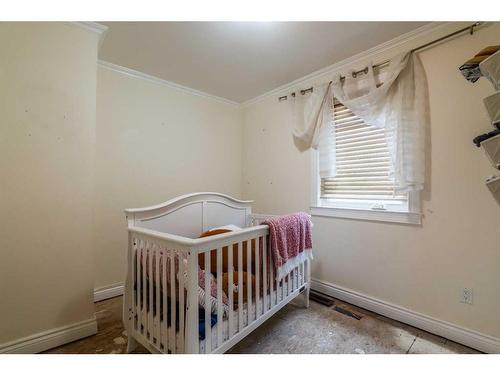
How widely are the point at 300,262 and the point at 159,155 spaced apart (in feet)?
5.78

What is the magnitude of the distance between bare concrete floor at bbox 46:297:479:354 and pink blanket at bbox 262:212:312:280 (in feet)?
1.37

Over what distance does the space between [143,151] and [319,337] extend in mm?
2213

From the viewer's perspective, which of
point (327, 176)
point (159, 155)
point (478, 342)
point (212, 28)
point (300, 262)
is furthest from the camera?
point (159, 155)

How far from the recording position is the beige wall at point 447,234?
1406mm

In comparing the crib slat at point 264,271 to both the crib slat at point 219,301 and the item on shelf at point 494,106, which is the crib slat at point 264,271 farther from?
the item on shelf at point 494,106

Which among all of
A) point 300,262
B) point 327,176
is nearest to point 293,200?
point 327,176

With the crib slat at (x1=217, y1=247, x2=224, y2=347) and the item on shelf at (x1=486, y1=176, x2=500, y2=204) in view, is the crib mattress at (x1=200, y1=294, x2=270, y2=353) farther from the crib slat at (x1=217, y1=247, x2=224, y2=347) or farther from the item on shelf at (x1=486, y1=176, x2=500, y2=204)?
the item on shelf at (x1=486, y1=176, x2=500, y2=204)

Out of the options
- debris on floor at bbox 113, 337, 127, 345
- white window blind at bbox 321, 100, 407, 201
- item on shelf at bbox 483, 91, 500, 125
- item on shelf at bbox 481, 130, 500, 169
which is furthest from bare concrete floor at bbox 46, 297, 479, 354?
item on shelf at bbox 483, 91, 500, 125

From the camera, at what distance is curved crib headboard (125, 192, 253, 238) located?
5.00 feet

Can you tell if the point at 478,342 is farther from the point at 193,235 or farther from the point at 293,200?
the point at 193,235

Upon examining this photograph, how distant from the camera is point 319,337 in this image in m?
1.54

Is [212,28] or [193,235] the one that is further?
[193,235]

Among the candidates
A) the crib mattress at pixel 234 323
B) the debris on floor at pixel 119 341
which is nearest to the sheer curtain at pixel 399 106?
the crib mattress at pixel 234 323

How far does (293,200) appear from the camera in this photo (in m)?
2.48
